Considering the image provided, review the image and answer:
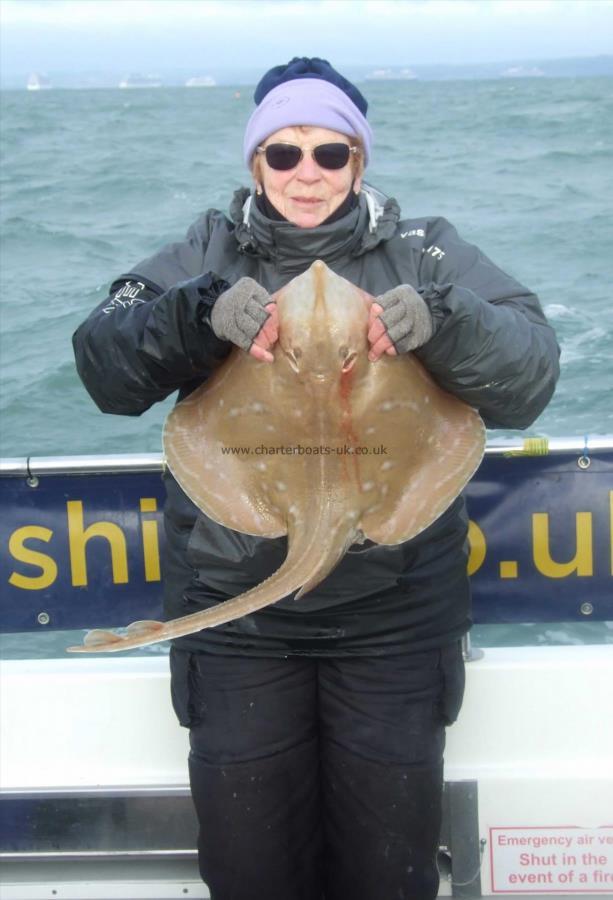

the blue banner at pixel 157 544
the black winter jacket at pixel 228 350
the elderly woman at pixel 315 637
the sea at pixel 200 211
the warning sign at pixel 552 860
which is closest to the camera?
the black winter jacket at pixel 228 350

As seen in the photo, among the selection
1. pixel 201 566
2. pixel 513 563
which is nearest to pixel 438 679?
pixel 201 566

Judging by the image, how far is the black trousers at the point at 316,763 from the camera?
277cm

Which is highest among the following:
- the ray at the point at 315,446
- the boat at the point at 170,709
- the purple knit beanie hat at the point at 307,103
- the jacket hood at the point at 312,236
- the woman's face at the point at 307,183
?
the purple knit beanie hat at the point at 307,103

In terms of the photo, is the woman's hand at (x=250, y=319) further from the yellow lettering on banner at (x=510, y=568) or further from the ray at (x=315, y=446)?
the yellow lettering on banner at (x=510, y=568)

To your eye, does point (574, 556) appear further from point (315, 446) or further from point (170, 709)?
point (315, 446)

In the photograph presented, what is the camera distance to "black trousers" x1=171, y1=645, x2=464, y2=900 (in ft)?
9.08

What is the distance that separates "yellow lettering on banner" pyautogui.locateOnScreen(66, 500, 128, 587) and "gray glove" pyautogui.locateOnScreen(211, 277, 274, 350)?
1.54 metres

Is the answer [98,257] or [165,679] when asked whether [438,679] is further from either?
[98,257]

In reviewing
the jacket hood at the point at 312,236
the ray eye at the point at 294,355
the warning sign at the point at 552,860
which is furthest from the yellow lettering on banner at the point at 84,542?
the ray eye at the point at 294,355

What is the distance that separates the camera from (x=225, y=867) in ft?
9.23

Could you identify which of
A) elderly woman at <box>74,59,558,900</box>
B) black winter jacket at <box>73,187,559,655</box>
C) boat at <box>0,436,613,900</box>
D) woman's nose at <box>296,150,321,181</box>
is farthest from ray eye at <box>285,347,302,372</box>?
boat at <box>0,436,613,900</box>

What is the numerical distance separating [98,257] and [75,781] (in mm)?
13231

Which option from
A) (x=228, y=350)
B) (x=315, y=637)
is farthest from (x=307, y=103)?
(x=315, y=637)

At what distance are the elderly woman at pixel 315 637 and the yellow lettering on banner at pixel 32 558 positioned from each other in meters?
0.99
